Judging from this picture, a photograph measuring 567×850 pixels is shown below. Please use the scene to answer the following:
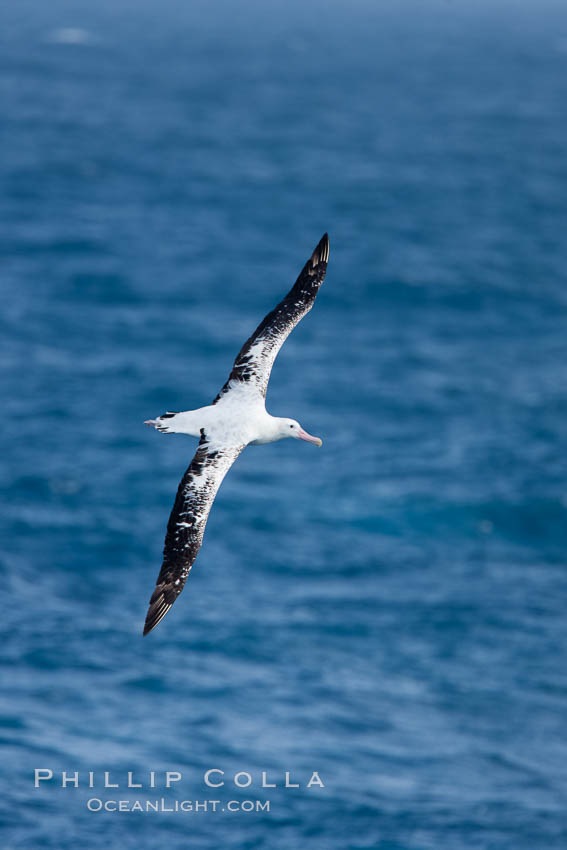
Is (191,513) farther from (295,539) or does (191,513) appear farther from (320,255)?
(295,539)

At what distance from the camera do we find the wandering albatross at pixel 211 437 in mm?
23375

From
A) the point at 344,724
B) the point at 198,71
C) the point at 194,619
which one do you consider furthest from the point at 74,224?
the point at 198,71

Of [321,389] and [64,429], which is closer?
[64,429]

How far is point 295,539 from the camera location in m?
63.9

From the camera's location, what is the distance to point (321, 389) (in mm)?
73375

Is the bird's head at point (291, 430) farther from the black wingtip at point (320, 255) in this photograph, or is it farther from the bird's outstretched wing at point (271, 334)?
the black wingtip at point (320, 255)

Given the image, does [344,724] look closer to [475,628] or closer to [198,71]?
[475,628]

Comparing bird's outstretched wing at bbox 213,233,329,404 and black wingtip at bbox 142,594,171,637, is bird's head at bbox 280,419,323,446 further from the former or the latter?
black wingtip at bbox 142,594,171,637

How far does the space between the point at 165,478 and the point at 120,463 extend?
2.64m

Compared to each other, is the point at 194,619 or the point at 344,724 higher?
the point at 194,619

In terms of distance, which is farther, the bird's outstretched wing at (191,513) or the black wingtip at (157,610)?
the bird's outstretched wing at (191,513)

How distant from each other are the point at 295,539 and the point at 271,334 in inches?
1496

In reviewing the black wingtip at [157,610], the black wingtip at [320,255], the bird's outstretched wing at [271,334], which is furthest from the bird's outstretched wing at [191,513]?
the black wingtip at [320,255]

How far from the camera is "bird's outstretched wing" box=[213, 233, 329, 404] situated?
85.1 feet
